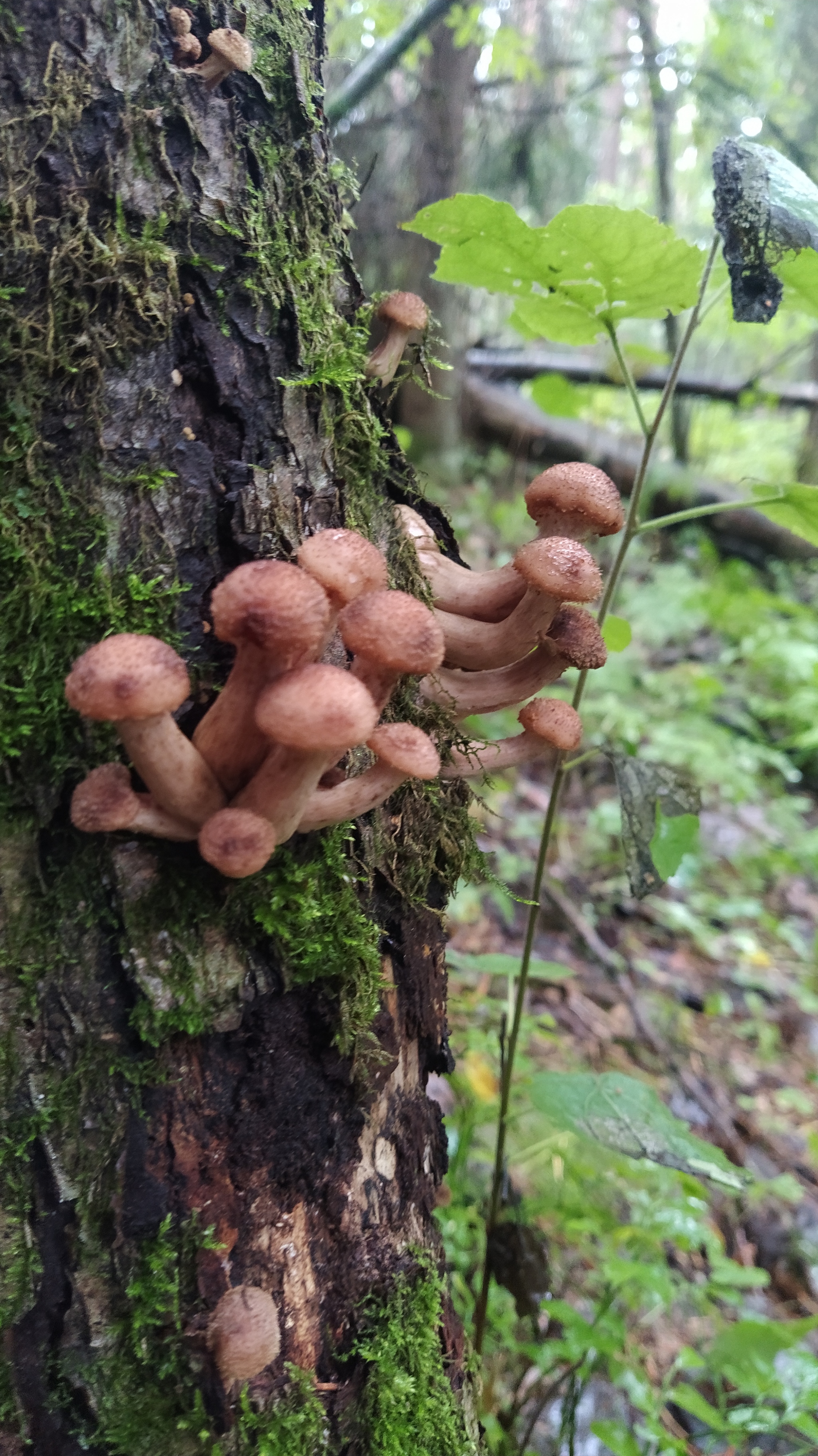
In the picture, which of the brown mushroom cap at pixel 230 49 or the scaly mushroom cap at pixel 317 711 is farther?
the brown mushroom cap at pixel 230 49

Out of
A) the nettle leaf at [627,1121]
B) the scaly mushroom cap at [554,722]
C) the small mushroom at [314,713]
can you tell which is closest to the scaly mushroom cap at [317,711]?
the small mushroom at [314,713]

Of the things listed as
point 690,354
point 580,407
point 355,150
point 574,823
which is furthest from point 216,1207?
point 690,354

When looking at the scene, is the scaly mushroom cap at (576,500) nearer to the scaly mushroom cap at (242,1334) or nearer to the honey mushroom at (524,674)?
the honey mushroom at (524,674)

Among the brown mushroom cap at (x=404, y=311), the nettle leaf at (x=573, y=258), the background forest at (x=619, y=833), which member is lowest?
the background forest at (x=619, y=833)

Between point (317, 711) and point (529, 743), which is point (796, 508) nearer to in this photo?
point (529, 743)

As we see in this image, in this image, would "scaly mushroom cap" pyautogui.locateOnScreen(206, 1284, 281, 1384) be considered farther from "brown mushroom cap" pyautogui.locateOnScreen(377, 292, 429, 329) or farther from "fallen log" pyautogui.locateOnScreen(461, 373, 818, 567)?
"fallen log" pyautogui.locateOnScreen(461, 373, 818, 567)

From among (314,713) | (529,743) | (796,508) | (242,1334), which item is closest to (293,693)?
(314,713)

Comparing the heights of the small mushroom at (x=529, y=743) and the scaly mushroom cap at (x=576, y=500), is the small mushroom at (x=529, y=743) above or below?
below

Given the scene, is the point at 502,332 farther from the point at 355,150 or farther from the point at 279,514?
the point at 279,514
